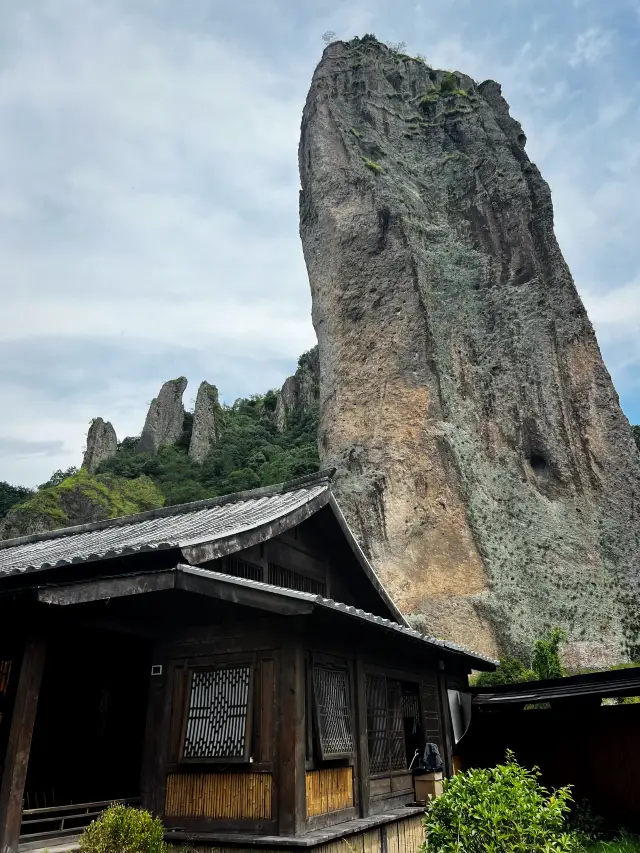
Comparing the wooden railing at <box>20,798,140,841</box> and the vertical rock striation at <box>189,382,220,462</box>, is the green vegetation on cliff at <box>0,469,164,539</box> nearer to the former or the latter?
the vertical rock striation at <box>189,382,220,462</box>

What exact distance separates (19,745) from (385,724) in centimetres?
531

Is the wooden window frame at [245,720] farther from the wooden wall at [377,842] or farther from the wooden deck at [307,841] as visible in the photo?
the wooden wall at [377,842]

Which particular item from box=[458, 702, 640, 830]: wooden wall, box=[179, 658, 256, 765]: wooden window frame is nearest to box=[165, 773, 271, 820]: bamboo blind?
box=[179, 658, 256, 765]: wooden window frame

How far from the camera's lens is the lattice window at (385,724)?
30.6ft

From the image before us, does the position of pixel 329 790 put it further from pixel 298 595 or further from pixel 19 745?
pixel 19 745

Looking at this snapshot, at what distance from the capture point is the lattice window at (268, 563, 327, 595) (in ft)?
33.0

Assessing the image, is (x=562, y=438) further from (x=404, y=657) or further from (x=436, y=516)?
(x=404, y=657)

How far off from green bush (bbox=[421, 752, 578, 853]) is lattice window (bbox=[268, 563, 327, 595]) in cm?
460

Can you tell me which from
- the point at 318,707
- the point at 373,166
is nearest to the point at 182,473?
the point at 373,166

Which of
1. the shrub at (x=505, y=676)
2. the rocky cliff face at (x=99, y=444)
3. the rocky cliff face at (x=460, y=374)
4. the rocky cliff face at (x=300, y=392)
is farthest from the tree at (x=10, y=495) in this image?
the shrub at (x=505, y=676)

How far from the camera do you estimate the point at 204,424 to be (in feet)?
201

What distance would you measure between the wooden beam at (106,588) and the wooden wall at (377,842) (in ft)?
9.79

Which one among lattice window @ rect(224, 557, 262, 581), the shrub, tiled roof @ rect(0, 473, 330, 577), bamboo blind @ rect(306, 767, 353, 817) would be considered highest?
tiled roof @ rect(0, 473, 330, 577)

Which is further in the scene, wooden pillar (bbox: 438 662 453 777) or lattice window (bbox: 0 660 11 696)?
wooden pillar (bbox: 438 662 453 777)
